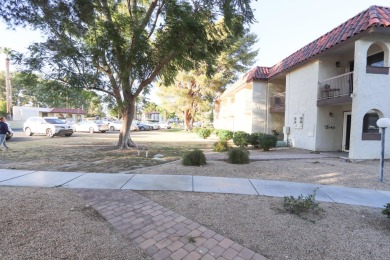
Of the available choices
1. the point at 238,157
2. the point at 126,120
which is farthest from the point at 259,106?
the point at 126,120

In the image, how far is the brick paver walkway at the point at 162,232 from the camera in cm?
259

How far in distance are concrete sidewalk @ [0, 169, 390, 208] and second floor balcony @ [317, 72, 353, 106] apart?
673 cm

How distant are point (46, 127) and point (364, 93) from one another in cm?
2217

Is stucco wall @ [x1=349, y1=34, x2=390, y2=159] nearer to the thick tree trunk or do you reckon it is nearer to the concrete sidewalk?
the concrete sidewalk

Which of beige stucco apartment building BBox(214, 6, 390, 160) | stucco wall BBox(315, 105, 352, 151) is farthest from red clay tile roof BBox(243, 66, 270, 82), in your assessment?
stucco wall BBox(315, 105, 352, 151)

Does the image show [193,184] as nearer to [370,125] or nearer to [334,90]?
[370,125]

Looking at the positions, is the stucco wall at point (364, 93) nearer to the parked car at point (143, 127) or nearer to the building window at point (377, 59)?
the building window at point (377, 59)

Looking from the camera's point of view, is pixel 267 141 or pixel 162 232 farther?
pixel 267 141

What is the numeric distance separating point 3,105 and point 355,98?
60.6 m

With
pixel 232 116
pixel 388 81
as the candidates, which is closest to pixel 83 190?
pixel 388 81

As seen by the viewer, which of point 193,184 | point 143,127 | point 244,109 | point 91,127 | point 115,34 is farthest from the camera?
point 143,127

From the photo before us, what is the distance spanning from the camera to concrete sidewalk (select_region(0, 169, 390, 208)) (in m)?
4.79

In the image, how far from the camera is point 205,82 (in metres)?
26.2

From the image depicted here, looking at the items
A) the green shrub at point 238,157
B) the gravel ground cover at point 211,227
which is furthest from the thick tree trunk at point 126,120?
the gravel ground cover at point 211,227
